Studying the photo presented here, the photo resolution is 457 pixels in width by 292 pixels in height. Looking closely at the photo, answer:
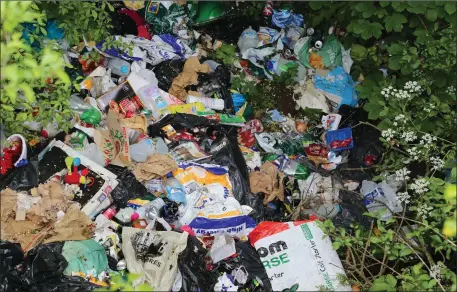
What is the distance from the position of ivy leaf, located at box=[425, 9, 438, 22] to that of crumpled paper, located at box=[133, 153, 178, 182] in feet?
6.53

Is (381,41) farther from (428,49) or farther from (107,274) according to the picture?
(107,274)

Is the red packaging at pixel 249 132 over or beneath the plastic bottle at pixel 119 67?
beneath

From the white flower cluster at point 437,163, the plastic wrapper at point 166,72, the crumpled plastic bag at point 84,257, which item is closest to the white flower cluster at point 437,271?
the white flower cluster at point 437,163

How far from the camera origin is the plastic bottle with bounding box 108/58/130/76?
3.99 meters

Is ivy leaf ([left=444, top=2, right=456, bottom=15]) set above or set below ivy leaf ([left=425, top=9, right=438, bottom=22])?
above

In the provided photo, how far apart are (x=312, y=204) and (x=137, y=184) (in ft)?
4.30

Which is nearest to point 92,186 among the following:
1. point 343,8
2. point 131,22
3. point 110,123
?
point 110,123

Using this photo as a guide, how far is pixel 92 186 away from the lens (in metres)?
3.33

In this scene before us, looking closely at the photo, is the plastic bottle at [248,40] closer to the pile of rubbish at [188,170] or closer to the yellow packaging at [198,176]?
the pile of rubbish at [188,170]

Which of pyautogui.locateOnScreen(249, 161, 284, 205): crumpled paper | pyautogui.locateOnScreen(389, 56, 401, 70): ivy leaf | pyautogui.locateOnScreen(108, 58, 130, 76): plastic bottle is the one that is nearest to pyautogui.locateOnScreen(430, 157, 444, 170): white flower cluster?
pyautogui.locateOnScreen(389, 56, 401, 70): ivy leaf

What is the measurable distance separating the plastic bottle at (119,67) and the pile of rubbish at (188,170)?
0.06 ft

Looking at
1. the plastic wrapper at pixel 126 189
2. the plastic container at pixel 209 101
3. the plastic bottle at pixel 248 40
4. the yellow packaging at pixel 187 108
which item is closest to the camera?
the plastic wrapper at pixel 126 189

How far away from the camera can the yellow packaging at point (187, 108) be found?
3768 millimetres

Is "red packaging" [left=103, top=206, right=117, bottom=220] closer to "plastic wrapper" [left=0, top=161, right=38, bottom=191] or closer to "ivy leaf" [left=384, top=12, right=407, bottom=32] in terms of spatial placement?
"plastic wrapper" [left=0, top=161, right=38, bottom=191]
